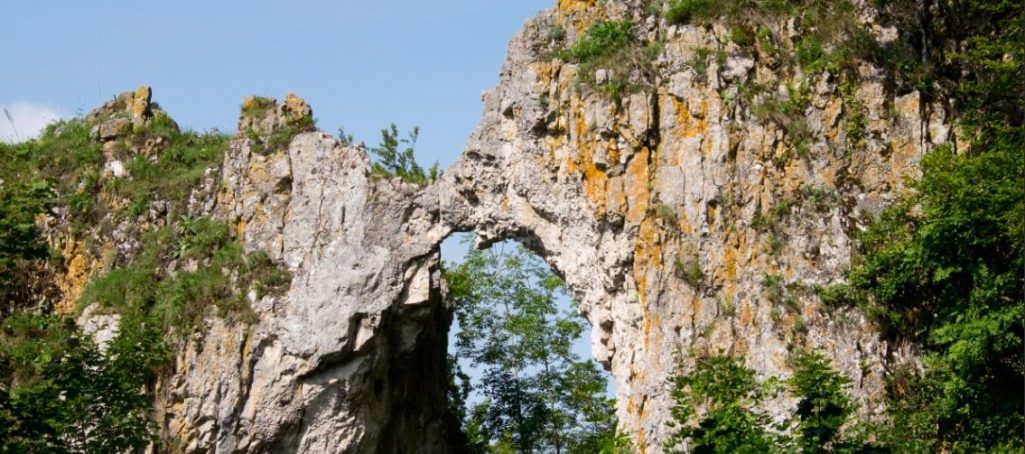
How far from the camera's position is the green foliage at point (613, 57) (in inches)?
598

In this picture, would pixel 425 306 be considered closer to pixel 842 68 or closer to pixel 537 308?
pixel 842 68

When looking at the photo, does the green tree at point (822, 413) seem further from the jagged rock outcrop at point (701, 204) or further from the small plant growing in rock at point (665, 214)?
the small plant growing in rock at point (665, 214)

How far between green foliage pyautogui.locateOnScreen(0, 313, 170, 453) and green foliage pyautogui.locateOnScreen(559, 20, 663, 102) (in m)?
6.78

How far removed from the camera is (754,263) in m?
14.2

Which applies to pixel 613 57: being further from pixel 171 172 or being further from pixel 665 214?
pixel 171 172

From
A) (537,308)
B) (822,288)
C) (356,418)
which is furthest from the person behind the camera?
(537,308)

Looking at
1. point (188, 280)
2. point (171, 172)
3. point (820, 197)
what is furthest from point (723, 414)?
point (171, 172)

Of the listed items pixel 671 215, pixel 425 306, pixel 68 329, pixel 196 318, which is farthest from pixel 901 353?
pixel 68 329

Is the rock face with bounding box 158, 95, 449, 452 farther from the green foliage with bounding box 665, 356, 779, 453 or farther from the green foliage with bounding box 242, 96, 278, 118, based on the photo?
the green foliage with bounding box 665, 356, 779, 453

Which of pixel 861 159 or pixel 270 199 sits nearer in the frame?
pixel 861 159

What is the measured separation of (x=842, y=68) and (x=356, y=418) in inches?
303

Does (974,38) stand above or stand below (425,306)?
above

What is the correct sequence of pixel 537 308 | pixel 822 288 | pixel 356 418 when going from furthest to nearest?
pixel 537 308, pixel 356 418, pixel 822 288

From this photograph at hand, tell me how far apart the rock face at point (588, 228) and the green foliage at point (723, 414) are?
136 cm
